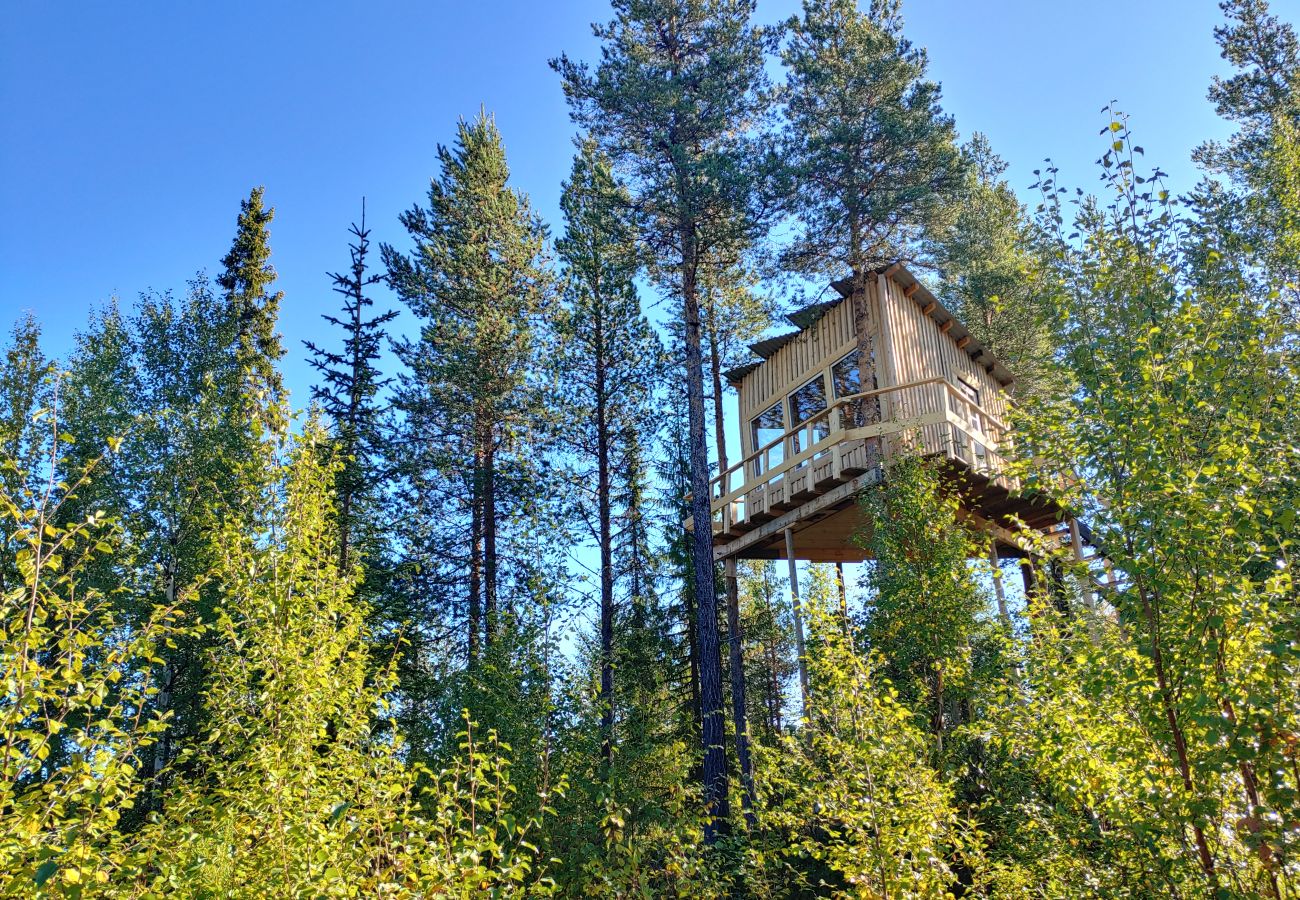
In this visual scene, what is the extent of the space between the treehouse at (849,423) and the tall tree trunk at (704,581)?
1.38m

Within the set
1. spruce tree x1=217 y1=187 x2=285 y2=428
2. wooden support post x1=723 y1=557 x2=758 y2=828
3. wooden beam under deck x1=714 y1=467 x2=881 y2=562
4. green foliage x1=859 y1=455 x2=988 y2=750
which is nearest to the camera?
green foliage x1=859 y1=455 x2=988 y2=750

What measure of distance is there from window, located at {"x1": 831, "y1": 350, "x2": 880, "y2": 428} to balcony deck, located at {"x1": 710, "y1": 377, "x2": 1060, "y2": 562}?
0.03 m

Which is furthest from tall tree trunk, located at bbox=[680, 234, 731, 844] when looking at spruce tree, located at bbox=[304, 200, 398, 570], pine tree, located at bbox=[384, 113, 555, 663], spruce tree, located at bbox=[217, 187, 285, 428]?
spruce tree, located at bbox=[217, 187, 285, 428]

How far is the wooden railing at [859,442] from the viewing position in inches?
452

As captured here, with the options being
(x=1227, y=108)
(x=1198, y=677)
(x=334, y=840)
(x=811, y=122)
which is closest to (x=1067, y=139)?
(x=1198, y=677)

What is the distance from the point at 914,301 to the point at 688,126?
16.6ft

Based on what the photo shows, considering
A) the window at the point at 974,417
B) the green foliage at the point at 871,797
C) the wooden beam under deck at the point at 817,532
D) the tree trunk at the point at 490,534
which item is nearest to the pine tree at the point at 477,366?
the tree trunk at the point at 490,534

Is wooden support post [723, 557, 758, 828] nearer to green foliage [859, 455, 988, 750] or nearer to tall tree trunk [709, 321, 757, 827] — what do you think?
tall tree trunk [709, 321, 757, 827]

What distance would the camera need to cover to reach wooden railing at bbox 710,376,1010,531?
452 inches

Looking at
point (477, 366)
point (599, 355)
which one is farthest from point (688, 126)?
point (477, 366)

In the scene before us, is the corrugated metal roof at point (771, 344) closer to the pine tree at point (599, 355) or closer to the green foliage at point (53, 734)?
the pine tree at point (599, 355)

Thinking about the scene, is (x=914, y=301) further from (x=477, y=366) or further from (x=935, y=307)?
(x=477, y=366)

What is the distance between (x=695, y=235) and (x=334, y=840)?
12000 millimetres

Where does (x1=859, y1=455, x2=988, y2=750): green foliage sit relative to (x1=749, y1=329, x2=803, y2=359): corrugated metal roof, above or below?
below
